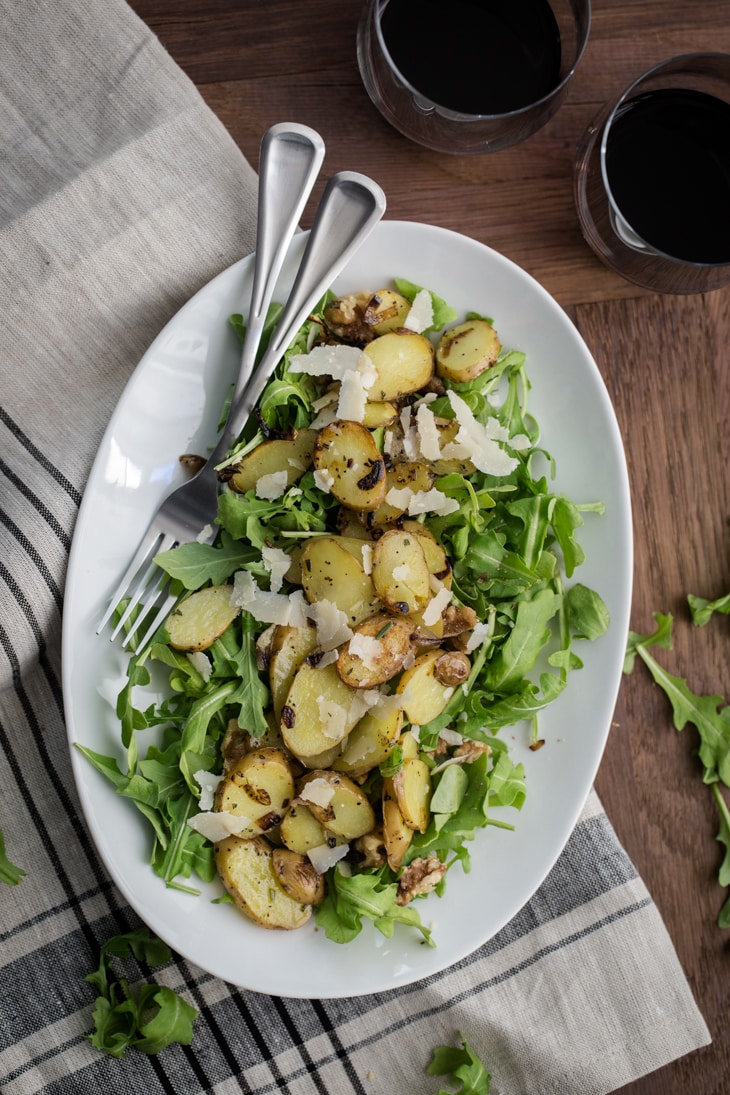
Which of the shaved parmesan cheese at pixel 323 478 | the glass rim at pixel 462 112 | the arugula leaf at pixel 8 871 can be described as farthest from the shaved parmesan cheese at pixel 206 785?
the glass rim at pixel 462 112

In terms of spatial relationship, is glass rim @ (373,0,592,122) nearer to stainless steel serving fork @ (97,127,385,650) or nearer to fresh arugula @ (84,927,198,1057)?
stainless steel serving fork @ (97,127,385,650)

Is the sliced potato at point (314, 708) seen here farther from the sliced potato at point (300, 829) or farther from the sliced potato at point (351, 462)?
the sliced potato at point (351, 462)

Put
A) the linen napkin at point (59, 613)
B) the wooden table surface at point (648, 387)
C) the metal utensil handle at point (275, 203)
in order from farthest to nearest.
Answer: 1. the wooden table surface at point (648, 387)
2. the linen napkin at point (59, 613)
3. the metal utensil handle at point (275, 203)

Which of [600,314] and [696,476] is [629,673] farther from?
[600,314]

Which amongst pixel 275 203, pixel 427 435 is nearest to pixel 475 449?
pixel 427 435

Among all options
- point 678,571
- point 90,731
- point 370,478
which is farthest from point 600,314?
point 90,731

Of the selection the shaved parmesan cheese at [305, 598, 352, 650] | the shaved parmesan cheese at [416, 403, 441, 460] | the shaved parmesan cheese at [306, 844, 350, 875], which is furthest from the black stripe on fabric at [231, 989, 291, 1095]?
the shaved parmesan cheese at [416, 403, 441, 460]
